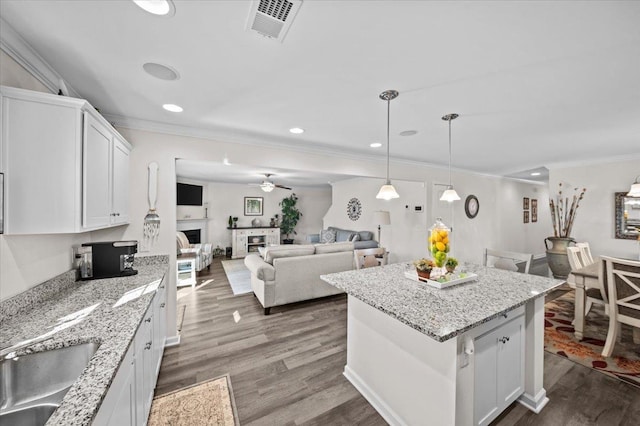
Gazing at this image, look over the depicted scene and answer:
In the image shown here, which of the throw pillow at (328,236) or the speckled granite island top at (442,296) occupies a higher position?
the speckled granite island top at (442,296)

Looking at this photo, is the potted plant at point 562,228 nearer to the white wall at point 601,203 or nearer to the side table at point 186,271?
the white wall at point 601,203

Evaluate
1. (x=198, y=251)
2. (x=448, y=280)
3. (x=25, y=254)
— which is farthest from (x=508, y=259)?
(x=198, y=251)

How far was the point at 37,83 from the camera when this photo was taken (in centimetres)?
166

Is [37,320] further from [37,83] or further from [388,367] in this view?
[388,367]

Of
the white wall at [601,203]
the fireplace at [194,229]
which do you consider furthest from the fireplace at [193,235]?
the white wall at [601,203]

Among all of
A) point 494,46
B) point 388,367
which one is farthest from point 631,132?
point 388,367

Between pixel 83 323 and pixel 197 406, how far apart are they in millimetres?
1082

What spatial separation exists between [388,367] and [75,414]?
5.71 ft

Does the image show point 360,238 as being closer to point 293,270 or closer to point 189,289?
point 293,270

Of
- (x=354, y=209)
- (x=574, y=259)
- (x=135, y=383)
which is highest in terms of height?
(x=354, y=209)

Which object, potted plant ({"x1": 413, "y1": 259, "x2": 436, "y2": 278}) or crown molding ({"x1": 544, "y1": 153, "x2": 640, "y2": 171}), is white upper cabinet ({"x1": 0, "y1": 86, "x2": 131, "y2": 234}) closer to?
potted plant ({"x1": 413, "y1": 259, "x2": 436, "y2": 278})

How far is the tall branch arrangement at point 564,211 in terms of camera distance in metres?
4.95

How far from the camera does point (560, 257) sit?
514cm

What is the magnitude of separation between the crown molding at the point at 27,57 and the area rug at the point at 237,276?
358 centimetres
